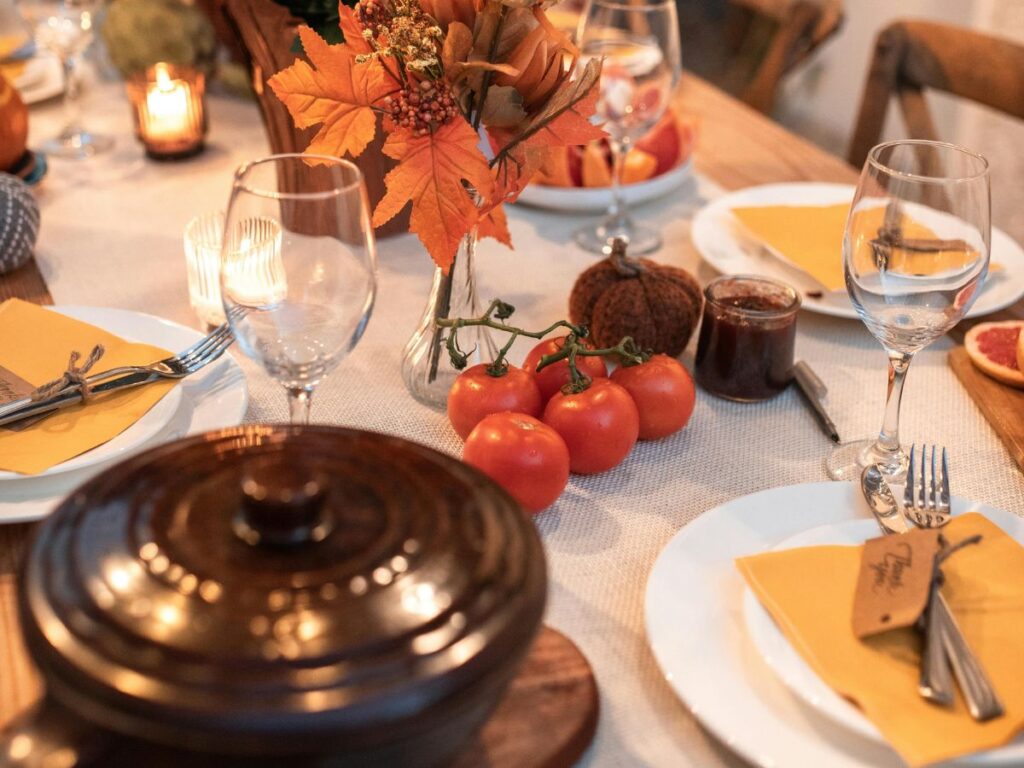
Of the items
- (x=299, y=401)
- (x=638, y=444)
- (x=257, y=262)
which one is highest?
(x=257, y=262)

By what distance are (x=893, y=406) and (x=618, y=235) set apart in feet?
1.78

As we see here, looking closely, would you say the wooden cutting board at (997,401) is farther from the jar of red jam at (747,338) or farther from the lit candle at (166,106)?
the lit candle at (166,106)

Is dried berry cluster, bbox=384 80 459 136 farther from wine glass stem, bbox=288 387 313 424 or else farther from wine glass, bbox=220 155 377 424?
wine glass stem, bbox=288 387 313 424

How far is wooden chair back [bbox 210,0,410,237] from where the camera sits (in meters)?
1.21

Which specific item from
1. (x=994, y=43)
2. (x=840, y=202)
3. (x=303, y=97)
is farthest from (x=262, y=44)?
(x=994, y=43)

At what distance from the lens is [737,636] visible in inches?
27.7

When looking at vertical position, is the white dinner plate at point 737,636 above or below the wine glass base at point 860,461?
above

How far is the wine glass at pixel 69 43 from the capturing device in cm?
151

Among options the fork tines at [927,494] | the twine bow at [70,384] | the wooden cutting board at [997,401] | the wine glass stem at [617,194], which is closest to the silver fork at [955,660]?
the fork tines at [927,494]

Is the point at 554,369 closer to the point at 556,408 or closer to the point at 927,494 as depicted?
the point at 556,408

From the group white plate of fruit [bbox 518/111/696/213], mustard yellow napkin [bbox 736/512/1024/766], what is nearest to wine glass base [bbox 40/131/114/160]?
white plate of fruit [bbox 518/111/696/213]

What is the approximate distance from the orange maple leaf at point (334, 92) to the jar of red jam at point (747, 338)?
358mm

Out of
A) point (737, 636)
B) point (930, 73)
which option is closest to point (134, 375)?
point (737, 636)

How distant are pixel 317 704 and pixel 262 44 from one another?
0.95m
